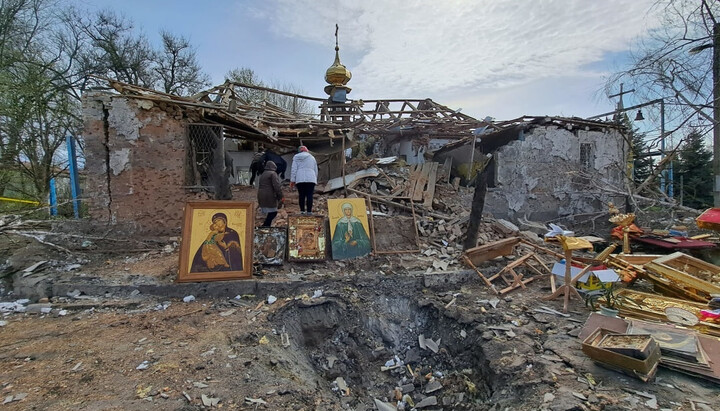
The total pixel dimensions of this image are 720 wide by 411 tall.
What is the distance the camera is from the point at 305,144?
11422mm

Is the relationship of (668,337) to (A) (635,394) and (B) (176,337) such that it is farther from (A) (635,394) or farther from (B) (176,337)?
(B) (176,337)

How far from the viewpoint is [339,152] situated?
11180 mm

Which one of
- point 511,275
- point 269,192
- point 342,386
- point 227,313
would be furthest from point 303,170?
point 511,275

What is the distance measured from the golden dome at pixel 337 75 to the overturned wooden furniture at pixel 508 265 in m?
11.9

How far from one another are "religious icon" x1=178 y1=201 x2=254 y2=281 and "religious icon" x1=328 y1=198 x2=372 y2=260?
5.90 ft

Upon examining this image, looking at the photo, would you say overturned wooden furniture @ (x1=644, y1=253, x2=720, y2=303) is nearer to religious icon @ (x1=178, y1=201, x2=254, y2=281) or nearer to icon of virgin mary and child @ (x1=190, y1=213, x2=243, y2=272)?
religious icon @ (x1=178, y1=201, x2=254, y2=281)

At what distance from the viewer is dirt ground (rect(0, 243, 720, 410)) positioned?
10.7 feet

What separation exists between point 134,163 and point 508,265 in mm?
8469

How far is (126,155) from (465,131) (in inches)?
449

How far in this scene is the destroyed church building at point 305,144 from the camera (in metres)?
7.61

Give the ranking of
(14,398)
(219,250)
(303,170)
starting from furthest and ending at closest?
(303,170) < (219,250) < (14,398)

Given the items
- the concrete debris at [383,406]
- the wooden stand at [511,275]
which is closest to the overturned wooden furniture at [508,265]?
the wooden stand at [511,275]

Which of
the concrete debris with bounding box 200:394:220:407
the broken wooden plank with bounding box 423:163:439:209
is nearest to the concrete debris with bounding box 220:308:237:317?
the concrete debris with bounding box 200:394:220:407

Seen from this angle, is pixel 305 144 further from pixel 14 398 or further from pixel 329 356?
pixel 14 398
